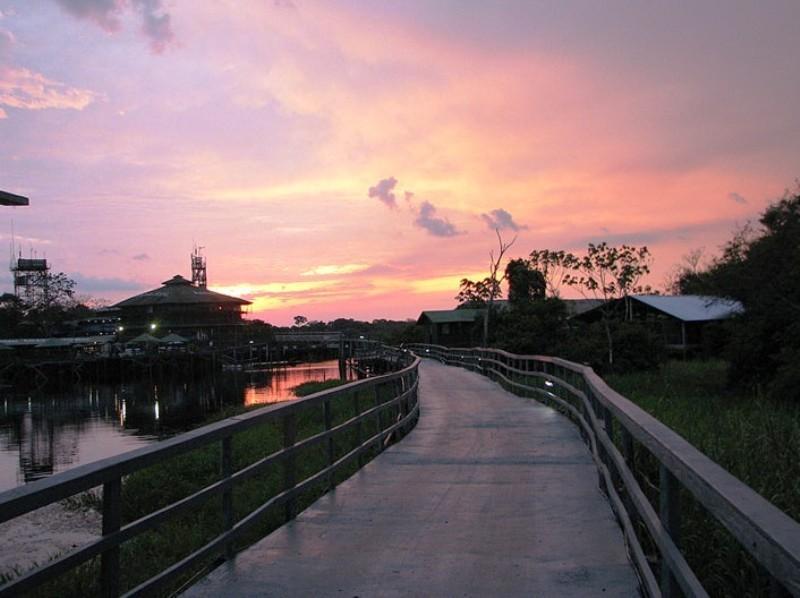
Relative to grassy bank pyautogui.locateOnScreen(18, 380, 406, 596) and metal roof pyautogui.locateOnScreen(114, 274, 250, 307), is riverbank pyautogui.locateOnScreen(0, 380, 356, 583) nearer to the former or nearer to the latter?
grassy bank pyautogui.locateOnScreen(18, 380, 406, 596)

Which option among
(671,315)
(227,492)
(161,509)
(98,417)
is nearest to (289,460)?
(227,492)

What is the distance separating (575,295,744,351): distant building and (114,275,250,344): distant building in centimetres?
6333

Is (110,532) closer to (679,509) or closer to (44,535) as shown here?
(679,509)

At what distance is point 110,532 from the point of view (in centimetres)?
389

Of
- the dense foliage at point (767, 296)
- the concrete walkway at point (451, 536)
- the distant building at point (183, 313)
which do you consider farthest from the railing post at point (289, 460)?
the distant building at point (183, 313)

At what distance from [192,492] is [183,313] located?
94.4 meters

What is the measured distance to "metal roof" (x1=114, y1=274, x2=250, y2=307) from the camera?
10662cm

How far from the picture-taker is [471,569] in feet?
17.5

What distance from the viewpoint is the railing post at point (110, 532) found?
388 centimetres

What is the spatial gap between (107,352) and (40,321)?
23947 millimetres

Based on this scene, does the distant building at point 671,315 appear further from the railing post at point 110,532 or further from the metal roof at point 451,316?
the railing post at point 110,532

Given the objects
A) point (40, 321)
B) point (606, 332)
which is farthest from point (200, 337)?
point (606, 332)

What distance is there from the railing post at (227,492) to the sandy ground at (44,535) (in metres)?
5.22

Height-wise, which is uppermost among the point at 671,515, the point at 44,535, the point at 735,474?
the point at 671,515
